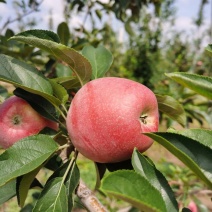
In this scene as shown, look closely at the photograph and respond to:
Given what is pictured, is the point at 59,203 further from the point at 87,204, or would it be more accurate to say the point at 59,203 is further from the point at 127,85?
the point at 127,85

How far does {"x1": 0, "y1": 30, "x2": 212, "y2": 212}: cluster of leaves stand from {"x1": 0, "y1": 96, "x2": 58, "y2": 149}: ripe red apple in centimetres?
3

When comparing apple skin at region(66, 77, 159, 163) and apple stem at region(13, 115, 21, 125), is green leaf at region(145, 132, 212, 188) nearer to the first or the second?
apple skin at region(66, 77, 159, 163)

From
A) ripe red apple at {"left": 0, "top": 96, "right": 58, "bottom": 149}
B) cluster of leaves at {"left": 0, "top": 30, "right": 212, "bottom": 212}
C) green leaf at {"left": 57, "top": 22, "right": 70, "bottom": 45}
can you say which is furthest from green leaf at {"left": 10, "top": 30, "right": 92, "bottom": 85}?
green leaf at {"left": 57, "top": 22, "right": 70, "bottom": 45}

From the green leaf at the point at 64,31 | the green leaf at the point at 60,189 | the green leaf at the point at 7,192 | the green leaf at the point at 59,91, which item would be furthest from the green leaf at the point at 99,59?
the green leaf at the point at 64,31

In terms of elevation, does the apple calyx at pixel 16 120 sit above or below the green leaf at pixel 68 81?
below

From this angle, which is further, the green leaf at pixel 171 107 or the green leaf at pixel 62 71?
the green leaf at pixel 62 71

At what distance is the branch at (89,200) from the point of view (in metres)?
0.66

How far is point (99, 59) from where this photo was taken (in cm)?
85

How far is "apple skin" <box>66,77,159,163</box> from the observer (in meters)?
0.60

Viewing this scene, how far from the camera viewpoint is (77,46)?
60.3 inches

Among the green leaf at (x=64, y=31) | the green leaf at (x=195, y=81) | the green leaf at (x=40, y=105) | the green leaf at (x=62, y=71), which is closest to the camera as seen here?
the green leaf at (x=195, y=81)

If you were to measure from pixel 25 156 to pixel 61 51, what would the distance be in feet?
0.68

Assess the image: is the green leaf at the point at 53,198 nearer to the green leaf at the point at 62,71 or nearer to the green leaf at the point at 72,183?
the green leaf at the point at 72,183

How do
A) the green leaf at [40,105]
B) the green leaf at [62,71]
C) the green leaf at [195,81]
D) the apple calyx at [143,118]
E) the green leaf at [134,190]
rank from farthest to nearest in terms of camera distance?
1. the green leaf at [62,71]
2. the green leaf at [40,105]
3. the apple calyx at [143,118]
4. the green leaf at [195,81]
5. the green leaf at [134,190]
